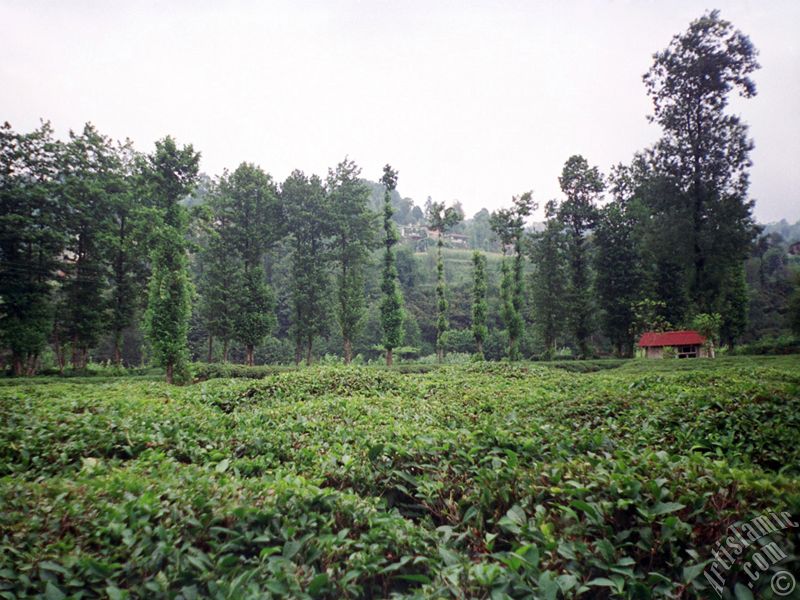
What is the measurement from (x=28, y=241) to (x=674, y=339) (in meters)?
40.2

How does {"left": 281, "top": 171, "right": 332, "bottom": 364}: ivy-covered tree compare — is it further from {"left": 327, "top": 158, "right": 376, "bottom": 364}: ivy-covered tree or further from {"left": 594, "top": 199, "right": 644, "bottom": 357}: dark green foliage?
{"left": 594, "top": 199, "right": 644, "bottom": 357}: dark green foliage

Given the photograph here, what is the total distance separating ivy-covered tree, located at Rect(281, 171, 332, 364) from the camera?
3042cm

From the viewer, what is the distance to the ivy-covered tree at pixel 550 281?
3262 centimetres

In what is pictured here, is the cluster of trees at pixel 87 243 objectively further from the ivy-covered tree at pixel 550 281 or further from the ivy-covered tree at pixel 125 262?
the ivy-covered tree at pixel 550 281

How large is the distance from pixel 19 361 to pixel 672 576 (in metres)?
28.8

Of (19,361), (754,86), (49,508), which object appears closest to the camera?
(49,508)

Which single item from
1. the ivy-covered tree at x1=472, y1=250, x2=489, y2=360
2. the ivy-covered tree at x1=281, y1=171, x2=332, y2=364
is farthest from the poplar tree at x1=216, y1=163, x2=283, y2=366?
the ivy-covered tree at x1=472, y1=250, x2=489, y2=360

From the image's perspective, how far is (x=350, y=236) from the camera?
32.1 meters

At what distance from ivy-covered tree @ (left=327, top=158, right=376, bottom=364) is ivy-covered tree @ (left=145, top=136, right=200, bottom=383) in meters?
13.1

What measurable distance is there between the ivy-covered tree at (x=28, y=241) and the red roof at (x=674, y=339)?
123ft

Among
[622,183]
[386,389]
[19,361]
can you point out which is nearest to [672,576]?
[386,389]

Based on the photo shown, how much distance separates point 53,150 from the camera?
79.8 feet

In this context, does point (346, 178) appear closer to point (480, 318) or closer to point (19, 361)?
point (480, 318)

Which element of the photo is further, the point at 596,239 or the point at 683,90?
the point at 596,239
